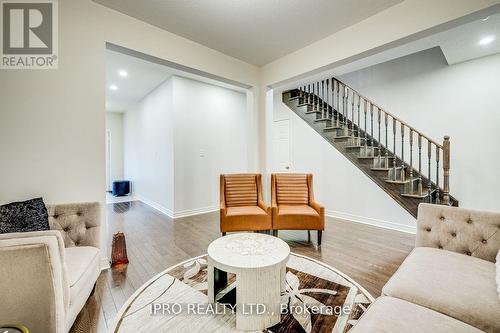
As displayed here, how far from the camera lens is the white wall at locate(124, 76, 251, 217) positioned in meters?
4.69

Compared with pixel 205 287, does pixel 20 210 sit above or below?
above

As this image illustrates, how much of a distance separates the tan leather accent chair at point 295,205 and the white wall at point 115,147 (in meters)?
6.81

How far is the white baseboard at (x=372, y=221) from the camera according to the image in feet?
12.2

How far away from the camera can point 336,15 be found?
8.50ft

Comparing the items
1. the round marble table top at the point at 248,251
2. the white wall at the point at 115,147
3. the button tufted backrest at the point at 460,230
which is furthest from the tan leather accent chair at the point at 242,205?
the white wall at the point at 115,147

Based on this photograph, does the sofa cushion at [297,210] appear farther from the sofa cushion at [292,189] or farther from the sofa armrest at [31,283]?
the sofa armrest at [31,283]

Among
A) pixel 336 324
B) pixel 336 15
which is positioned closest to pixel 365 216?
pixel 336 324

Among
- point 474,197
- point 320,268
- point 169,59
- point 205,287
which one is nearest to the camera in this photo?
point 205,287

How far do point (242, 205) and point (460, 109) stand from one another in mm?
3738

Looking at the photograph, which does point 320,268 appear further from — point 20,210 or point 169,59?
point 169,59

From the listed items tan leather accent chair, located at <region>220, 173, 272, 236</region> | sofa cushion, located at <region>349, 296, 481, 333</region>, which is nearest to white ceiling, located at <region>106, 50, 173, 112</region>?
tan leather accent chair, located at <region>220, 173, 272, 236</region>

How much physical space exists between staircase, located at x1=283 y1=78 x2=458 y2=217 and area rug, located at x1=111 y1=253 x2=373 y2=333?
80.4 inches

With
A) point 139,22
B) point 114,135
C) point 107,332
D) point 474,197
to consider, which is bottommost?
point 107,332

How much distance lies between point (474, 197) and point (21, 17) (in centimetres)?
602
